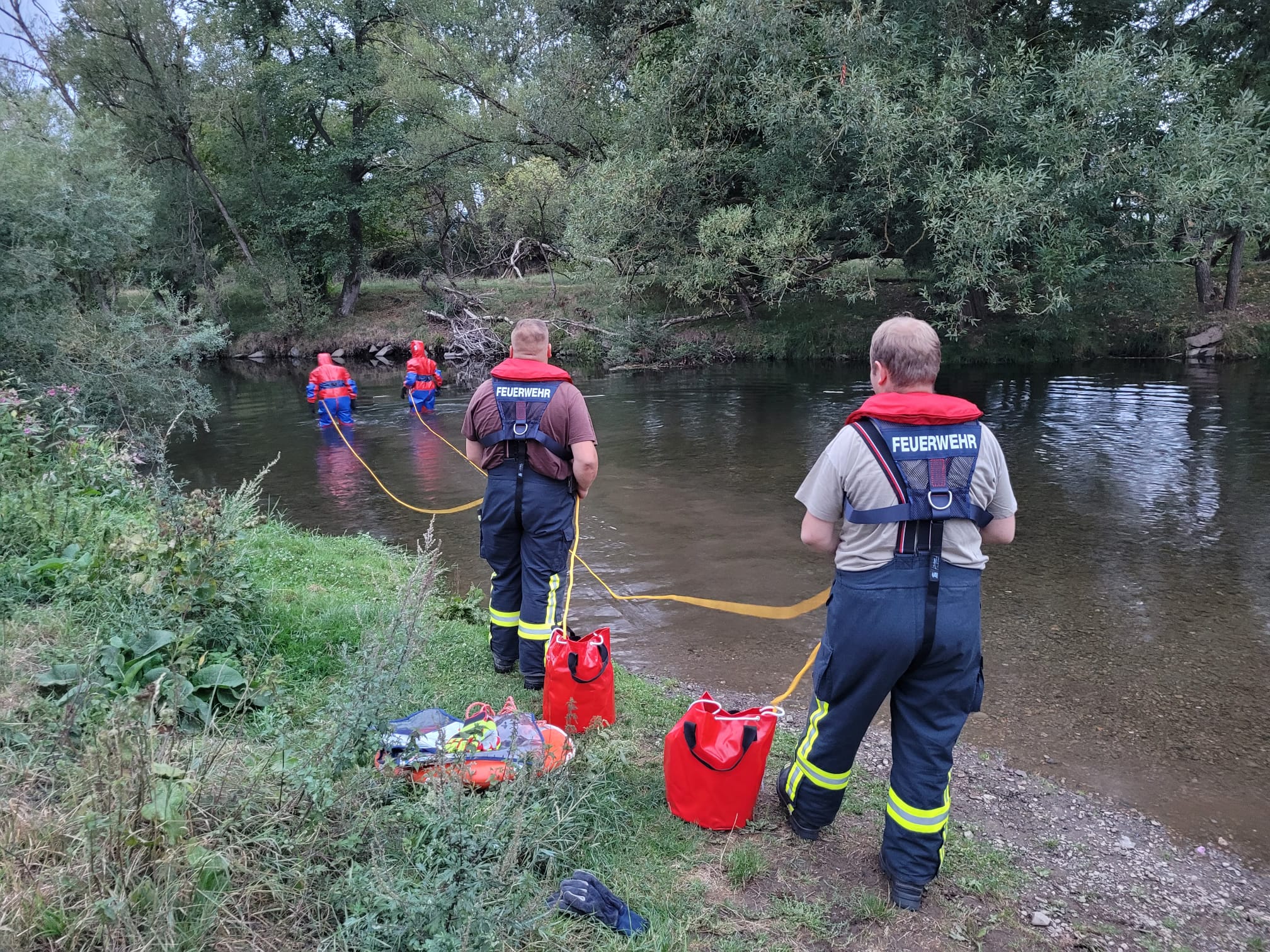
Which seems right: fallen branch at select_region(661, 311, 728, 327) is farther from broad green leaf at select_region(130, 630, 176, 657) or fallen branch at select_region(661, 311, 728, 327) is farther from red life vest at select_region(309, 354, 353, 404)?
broad green leaf at select_region(130, 630, 176, 657)

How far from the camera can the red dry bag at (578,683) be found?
4.32 metres

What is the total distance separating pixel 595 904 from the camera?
2959 mm

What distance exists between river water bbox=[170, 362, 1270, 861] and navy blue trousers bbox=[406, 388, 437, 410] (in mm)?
864

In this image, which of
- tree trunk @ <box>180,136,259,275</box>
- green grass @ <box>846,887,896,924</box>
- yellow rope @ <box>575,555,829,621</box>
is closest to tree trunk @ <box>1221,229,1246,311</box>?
yellow rope @ <box>575,555,829,621</box>

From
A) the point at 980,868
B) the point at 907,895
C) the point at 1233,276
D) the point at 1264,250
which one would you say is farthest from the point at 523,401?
the point at 1264,250

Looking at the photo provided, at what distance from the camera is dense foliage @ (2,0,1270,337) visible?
14.2 metres

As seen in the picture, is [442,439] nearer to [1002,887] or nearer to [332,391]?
[332,391]

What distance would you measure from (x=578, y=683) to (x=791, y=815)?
4.00 ft

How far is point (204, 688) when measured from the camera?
4.11 meters

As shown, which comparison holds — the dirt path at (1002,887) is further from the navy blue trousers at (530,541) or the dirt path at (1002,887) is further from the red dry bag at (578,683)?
the navy blue trousers at (530,541)

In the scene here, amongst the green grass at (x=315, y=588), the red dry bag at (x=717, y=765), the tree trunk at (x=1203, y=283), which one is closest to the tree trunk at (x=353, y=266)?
the green grass at (x=315, y=588)

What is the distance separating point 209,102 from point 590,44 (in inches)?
577

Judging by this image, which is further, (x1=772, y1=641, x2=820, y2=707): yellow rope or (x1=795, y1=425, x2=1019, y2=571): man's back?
(x1=772, y1=641, x2=820, y2=707): yellow rope

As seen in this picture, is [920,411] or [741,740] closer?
[920,411]
